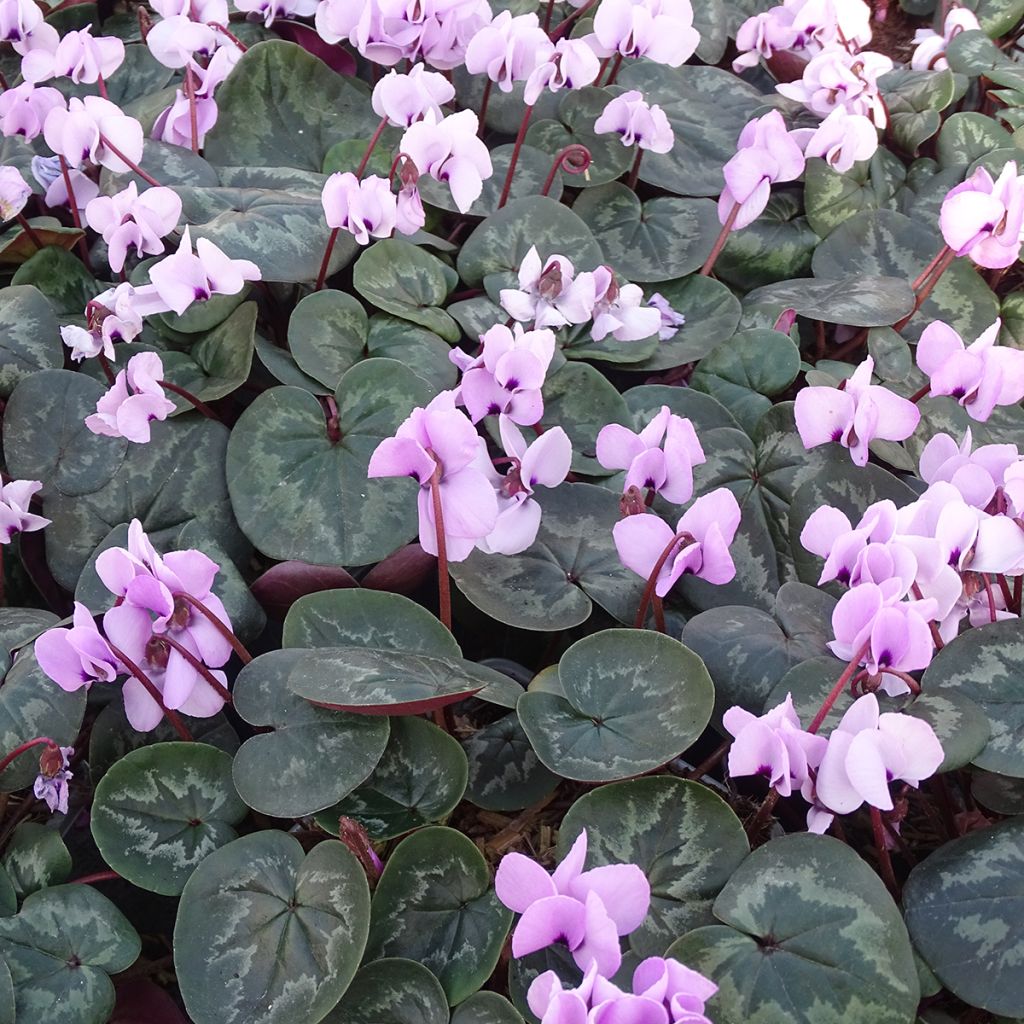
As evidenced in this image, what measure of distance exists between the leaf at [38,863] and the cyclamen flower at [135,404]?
45 centimetres

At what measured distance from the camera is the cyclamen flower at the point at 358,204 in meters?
1.42

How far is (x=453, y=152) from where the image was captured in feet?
4.98

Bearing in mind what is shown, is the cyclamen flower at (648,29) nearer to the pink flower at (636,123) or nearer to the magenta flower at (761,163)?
the pink flower at (636,123)

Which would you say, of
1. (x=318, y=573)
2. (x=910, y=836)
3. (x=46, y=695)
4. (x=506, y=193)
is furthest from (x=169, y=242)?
(x=910, y=836)

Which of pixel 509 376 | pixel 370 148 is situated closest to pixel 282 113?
pixel 370 148

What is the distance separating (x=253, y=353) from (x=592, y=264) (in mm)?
542

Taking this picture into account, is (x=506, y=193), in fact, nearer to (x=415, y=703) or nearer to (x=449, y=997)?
(x=415, y=703)

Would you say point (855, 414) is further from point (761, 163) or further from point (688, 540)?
point (761, 163)

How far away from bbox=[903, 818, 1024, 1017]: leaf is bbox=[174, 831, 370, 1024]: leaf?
1.67ft

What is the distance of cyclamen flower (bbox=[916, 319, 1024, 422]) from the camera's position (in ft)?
3.98

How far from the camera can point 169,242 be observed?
165cm

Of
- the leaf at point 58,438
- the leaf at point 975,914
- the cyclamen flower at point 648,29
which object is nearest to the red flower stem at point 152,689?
the leaf at point 58,438

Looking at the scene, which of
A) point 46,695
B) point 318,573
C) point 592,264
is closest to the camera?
point 46,695

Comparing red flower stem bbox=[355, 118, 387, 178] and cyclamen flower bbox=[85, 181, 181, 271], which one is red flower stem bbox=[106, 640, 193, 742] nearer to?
cyclamen flower bbox=[85, 181, 181, 271]
